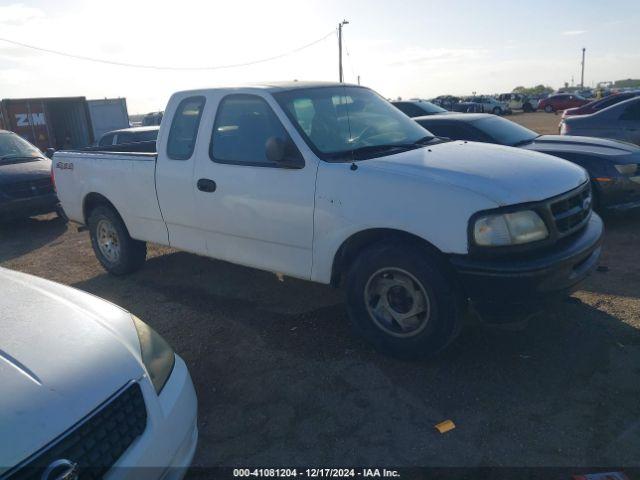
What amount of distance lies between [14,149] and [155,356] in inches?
351

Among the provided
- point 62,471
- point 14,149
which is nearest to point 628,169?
point 62,471

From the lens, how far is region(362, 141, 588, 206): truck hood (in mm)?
3227

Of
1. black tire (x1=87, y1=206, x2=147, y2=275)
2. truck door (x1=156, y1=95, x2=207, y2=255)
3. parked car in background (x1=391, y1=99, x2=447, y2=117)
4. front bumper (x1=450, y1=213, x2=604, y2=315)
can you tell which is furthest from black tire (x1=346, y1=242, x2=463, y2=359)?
parked car in background (x1=391, y1=99, x2=447, y2=117)

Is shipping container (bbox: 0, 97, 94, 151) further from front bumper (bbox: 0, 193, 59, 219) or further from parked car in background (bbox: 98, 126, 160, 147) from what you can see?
front bumper (bbox: 0, 193, 59, 219)

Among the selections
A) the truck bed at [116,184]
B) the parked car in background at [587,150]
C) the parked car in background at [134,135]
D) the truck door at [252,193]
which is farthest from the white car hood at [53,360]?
the parked car in background at [134,135]

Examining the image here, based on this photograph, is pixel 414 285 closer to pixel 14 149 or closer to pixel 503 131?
pixel 503 131

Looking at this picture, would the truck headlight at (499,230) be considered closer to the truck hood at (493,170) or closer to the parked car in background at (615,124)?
the truck hood at (493,170)

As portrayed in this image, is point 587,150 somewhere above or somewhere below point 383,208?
below

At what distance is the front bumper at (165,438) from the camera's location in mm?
2041

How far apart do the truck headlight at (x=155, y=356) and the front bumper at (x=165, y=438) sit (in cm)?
4

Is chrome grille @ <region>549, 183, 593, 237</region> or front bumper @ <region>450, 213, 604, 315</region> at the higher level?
chrome grille @ <region>549, 183, 593, 237</region>

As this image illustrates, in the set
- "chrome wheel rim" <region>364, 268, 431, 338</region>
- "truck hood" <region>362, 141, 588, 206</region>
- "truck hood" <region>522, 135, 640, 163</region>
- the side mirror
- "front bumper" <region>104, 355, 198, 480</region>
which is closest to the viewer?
"front bumper" <region>104, 355, 198, 480</region>

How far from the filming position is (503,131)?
7258 millimetres

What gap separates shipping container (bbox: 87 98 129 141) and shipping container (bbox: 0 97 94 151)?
0.27 meters
